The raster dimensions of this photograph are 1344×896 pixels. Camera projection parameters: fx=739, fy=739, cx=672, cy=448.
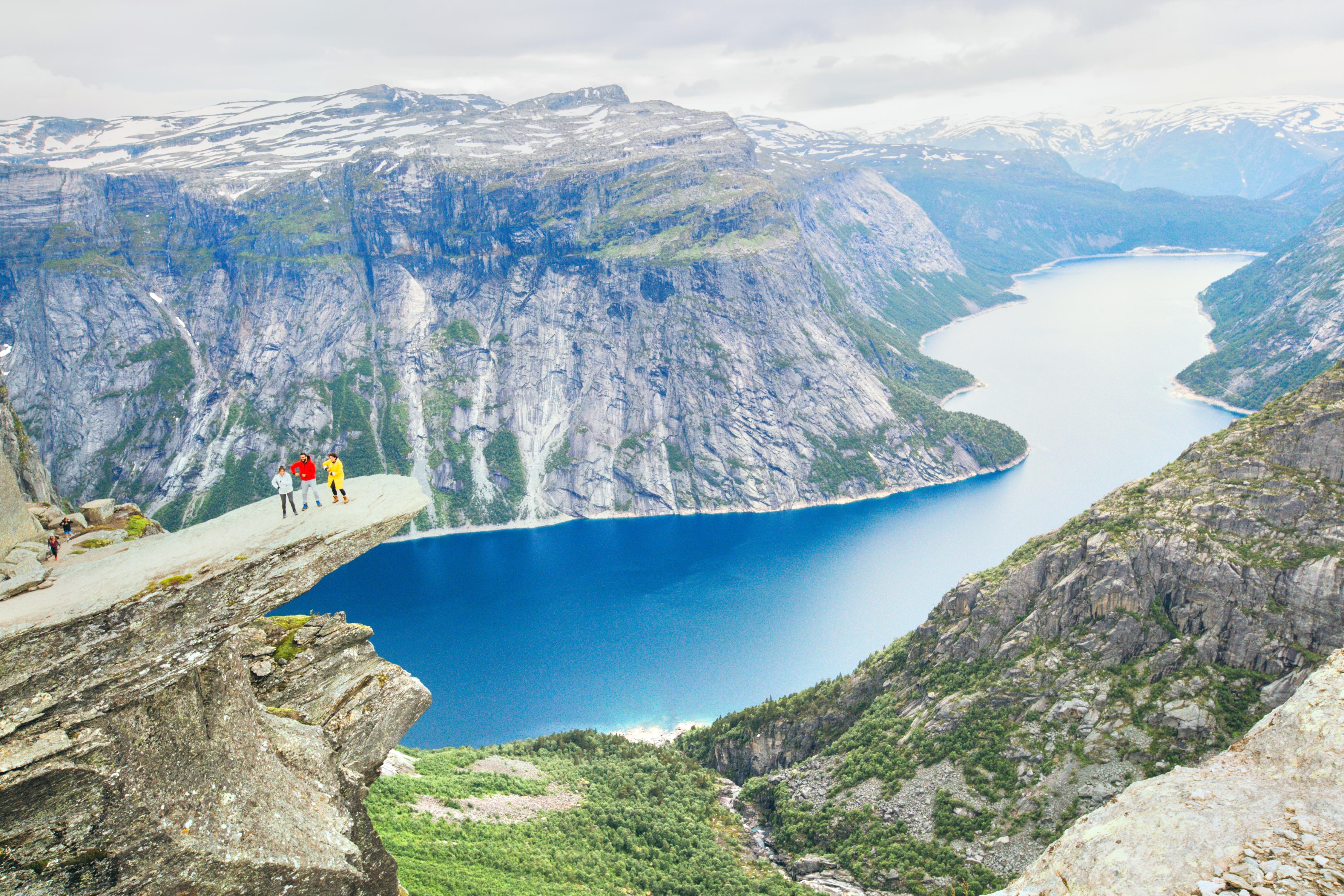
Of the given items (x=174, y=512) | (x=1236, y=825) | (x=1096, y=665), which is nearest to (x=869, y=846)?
(x=1096, y=665)

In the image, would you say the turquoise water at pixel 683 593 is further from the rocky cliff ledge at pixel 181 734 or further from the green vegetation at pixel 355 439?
the rocky cliff ledge at pixel 181 734

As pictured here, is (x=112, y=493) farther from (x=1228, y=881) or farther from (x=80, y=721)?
(x=1228, y=881)

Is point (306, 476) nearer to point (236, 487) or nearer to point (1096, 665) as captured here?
point (1096, 665)

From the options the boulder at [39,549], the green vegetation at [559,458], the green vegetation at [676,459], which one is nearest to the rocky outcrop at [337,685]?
the boulder at [39,549]

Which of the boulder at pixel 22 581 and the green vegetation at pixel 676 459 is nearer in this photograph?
the boulder at pixel 22 581

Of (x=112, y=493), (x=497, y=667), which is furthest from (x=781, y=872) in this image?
(x=112, y=493)

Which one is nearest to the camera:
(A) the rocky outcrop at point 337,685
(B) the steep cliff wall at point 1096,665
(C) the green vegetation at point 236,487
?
(A) the rocky outcrop at point 337,685
